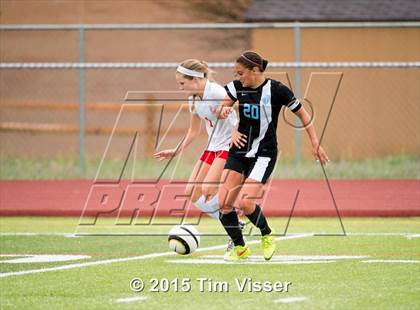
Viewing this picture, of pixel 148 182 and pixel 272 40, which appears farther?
pixel 272 40

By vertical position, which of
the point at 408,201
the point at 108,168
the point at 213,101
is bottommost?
the point at 108,168

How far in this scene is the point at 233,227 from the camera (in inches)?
395

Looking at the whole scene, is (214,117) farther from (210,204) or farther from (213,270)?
(213,270)

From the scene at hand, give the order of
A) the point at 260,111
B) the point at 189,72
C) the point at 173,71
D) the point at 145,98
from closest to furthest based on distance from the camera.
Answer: the point at 260,111 < the point at 189,72 < the point at 145,98 < the point at 173,71

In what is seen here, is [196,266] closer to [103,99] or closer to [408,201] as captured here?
[408,201]

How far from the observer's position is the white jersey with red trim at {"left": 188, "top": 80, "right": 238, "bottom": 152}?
413 inches

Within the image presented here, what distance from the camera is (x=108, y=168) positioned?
741 inches

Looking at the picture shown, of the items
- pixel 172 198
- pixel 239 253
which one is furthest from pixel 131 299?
pixel 172 198

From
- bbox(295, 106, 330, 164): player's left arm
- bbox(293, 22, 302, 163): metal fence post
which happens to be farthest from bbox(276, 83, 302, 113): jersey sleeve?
bbox(293, 22, 302, 163): metal fence post

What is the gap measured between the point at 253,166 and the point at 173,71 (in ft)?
49.6

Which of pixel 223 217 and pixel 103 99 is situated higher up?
pixel 223 217

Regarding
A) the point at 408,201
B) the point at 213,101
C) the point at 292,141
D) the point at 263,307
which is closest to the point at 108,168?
the point at 292,141

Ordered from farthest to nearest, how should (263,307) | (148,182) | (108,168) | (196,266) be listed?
(108,168), (148,182), (196,266), (263,307)

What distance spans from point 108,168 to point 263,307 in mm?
11738
